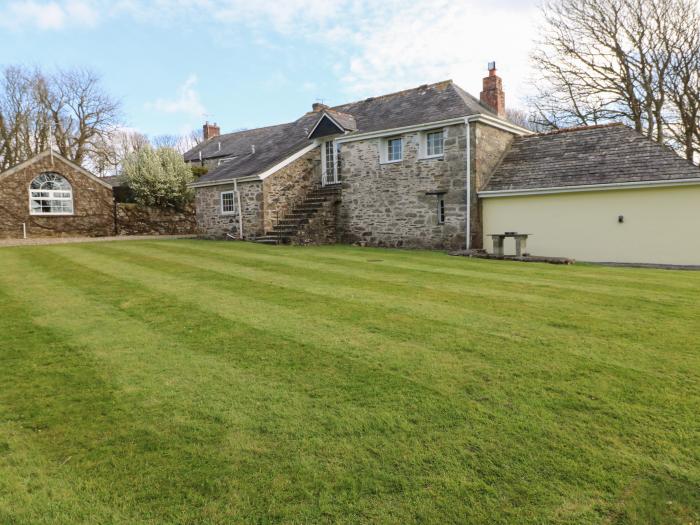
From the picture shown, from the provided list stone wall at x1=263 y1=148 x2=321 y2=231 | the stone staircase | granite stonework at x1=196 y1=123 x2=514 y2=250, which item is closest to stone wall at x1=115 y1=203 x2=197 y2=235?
granite stonework at x1=196 y1=123 x2=514 y2=250

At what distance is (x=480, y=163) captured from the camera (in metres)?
16.7

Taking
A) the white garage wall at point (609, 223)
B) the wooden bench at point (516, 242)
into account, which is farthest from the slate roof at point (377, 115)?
the wooden bench at point (516, 242)

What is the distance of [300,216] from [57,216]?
13495 mm

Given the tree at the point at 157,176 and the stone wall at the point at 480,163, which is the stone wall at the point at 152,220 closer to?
the tree at the point at 157,176

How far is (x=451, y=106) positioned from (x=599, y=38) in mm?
12066

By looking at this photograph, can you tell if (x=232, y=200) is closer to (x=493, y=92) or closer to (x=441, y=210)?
(x=441, y=210)

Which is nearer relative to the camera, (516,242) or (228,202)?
(516,242)

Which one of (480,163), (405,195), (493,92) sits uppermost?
(493,92)

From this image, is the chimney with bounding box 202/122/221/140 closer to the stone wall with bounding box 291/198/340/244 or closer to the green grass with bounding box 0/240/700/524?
the stone wall with bounding box 291/198/340/244

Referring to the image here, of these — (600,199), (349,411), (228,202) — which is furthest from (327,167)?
(349,411)

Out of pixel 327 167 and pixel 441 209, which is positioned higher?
pixel 327 167

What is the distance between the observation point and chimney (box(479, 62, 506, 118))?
790 inches

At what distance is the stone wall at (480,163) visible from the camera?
1647 cm

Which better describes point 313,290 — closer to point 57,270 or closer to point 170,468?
point 170,468
